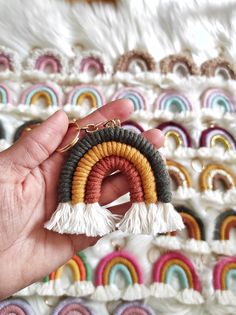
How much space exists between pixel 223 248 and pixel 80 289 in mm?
352

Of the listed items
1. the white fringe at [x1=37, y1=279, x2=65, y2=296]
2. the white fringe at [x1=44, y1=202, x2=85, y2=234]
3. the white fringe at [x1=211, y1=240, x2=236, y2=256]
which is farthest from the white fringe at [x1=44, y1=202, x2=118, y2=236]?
the white fringe at [x1=211, y1=240, x2=236, y2=256]

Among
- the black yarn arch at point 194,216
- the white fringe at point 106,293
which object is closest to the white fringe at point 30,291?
the white fringe at point 106,293

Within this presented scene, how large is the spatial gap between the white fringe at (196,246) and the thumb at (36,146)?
16.6 inches

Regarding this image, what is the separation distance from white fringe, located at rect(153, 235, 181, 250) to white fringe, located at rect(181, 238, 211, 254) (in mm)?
18

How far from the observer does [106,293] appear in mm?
902

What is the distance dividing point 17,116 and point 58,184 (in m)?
0.37

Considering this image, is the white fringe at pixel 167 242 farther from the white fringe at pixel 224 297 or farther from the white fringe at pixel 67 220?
the white fringe at pixel 67 220

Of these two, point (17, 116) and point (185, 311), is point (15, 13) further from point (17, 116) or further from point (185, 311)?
point (185, 311)

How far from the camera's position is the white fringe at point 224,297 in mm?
916

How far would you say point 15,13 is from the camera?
1082 millimetres

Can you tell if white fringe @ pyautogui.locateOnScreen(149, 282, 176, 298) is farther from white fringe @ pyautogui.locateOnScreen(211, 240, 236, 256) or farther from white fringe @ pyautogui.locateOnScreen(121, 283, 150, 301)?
white fringe @ pyautogui.locateOnScreen(211, 240, 236, 256)

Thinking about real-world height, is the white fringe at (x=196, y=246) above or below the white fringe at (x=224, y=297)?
above

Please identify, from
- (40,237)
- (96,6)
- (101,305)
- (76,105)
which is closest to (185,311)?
(101,305)

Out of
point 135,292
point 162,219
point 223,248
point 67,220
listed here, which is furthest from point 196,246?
point 67,220
